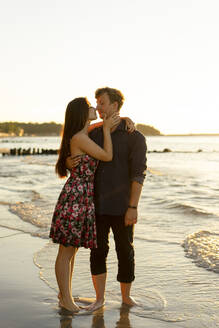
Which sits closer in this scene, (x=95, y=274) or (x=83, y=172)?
(x=83, y=172)

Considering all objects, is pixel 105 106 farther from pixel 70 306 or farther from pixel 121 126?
pixel 70 306

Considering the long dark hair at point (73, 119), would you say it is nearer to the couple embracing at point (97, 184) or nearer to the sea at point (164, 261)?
the couple embracing at point (97, 184)

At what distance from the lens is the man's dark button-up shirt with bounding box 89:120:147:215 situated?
4.12m

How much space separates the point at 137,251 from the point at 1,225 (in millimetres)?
3337

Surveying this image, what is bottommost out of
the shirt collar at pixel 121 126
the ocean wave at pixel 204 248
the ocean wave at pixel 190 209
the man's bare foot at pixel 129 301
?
the ocean wave at pixel 190 209

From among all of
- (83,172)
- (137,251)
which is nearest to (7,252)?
(137,251)

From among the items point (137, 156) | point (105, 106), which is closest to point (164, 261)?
point (137, 156)

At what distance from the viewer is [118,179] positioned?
4.15 meters

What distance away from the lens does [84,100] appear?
4.02 m

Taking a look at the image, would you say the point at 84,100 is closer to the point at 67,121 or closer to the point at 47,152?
the point at 67,121

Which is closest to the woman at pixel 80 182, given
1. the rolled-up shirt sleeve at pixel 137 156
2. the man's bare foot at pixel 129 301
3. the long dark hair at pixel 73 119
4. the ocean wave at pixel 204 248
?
the long dark hair at pixel 73 119

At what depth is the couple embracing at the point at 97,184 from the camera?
4.01 metres

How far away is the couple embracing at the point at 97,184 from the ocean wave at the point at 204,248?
206 centimetres

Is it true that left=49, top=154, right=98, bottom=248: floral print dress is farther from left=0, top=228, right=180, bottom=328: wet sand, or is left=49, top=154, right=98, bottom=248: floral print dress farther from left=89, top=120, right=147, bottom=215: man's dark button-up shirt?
left=0, top=228, right=180, bottom=328: wet sand
